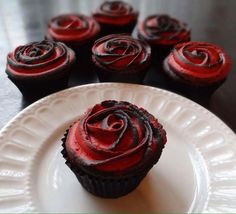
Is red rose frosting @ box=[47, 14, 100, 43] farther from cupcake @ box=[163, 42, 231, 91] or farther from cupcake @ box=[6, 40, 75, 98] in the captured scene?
cupcake @ box=[163, 42, 231, 91]

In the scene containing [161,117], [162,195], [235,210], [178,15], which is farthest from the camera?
[178,15]

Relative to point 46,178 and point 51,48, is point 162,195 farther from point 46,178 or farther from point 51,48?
point 51,48

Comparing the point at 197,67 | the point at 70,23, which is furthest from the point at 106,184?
the point at 70,23

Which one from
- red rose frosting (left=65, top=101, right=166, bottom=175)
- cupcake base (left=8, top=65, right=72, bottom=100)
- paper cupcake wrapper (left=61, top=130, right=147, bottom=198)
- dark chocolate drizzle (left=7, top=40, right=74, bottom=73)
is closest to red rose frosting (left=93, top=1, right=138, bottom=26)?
dark chocolate drizzle (left=7, top=40, right=74, bottom=73)

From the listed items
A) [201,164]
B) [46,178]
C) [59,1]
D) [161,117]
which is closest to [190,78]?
[161,117]

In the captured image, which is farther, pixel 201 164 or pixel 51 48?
pixel 51 48

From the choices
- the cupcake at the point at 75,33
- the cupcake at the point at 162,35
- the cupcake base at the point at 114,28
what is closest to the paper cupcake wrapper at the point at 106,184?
the cupcake at the point at 75,33
